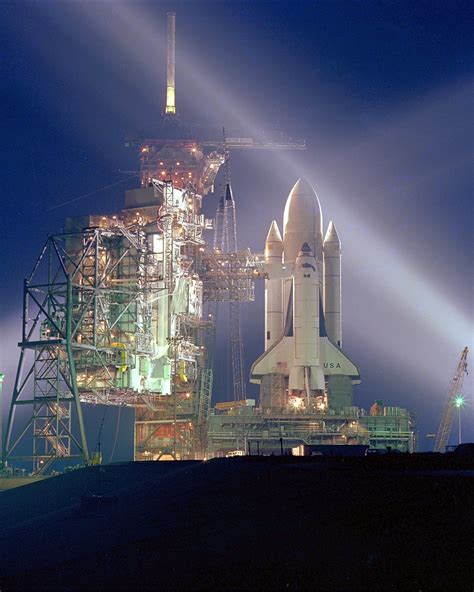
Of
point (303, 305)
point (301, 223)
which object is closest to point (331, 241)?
point (301, 223)

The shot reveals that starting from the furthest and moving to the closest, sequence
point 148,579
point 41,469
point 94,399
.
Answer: point 94,399
point 41,469
point 148,579

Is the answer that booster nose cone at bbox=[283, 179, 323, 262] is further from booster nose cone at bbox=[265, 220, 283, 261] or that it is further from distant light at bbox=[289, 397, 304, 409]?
distant light at bbox=[289, 397, 304, 409]

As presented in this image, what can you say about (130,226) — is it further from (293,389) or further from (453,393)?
(453,393)

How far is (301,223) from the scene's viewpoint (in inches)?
3952

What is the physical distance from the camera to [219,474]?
161 feet

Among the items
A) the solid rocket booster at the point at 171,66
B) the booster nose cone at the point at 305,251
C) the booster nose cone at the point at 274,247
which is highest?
the solid rocket booster at the point at 171,66

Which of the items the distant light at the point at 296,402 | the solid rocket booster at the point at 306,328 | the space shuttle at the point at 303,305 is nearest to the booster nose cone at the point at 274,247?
the space shuttle at the point at 303,305

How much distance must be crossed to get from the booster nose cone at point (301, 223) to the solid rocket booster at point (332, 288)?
4.75 feet

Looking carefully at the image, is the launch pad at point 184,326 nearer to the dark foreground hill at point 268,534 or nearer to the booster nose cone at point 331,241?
the booster nose cone at point 331,241

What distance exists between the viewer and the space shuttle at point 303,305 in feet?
308

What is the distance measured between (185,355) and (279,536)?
56147 mm

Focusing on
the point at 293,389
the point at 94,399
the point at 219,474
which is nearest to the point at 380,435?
the point at 293,389

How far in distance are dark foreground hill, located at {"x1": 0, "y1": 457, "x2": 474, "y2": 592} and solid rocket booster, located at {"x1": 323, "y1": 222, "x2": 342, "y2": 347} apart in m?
50.9

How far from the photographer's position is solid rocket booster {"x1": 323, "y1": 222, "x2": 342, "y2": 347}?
101000mm
